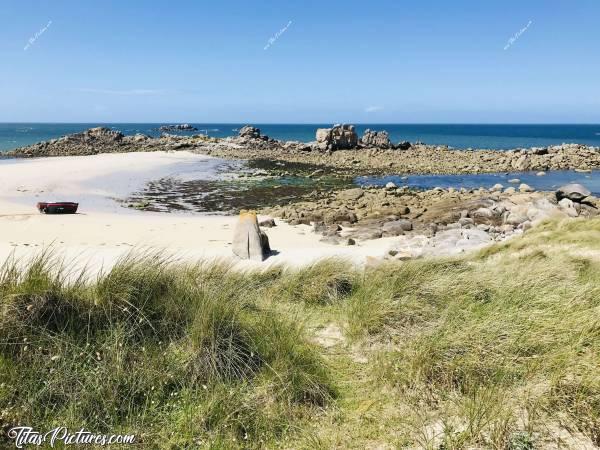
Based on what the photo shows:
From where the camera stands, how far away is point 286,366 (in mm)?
4324

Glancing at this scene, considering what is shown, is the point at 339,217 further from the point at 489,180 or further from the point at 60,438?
the point at 489,180

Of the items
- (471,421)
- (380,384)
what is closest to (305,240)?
(380,384)

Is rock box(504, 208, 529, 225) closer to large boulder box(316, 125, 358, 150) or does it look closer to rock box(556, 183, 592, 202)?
rock box(556, 183, 592, 202)

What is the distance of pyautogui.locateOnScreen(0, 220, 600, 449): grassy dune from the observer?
3541mm

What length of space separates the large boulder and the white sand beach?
96.9 feet

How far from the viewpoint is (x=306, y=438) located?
354 centimetres

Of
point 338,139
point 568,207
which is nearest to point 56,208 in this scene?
point 568,207

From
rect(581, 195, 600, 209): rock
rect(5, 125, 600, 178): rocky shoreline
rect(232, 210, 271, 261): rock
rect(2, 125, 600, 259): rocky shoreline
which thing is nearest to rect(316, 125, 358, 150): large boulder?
rect(5, 125, 600, 178): rocky shoreline

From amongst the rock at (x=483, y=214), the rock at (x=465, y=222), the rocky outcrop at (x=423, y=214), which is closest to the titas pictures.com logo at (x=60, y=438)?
the rocky outcrop at (x=423, y=214)

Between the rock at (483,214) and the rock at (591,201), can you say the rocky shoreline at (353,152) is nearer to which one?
the rock at (591,201)

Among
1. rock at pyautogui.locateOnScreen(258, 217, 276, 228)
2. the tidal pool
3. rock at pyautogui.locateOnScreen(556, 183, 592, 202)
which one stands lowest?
rock at pyautogui.locateOnScreen(258, 217, 276, 228)

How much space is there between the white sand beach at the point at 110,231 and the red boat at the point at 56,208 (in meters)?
0.40

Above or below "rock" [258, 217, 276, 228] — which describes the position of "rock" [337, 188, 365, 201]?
above

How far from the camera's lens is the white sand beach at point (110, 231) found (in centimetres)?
1218
